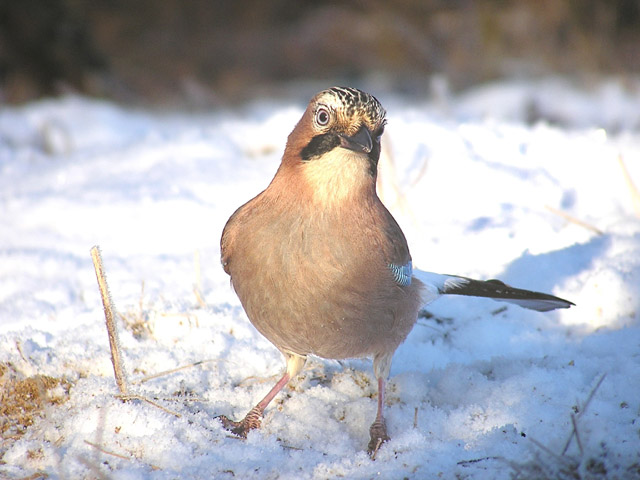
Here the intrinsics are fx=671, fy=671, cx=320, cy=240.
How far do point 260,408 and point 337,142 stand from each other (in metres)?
Answer: 1.17

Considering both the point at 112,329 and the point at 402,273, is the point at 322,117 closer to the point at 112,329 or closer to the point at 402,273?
the point at 402,273

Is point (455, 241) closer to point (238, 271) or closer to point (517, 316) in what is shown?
point (517, 316)

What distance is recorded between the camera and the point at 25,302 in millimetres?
3752

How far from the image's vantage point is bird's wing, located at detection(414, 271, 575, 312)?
3.16m

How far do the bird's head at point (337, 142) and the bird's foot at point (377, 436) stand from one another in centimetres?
94

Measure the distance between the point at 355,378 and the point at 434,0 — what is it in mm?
10569

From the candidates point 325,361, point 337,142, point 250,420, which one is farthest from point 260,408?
point 337,142

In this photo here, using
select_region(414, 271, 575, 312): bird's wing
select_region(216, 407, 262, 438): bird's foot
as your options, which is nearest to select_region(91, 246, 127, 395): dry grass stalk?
select_region(216, 407, 262, 438): bird's foot

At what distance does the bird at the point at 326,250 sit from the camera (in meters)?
2.67

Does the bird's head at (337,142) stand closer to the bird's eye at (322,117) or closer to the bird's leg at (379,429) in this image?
the bird's eye at (322,117)

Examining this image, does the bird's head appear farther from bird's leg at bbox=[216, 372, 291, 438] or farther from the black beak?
bird's leg at bbox=[216, 372, 291, 438]

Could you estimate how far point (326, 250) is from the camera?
267 cm

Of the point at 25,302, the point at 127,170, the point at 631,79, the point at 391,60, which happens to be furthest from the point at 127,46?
the point at 25,302

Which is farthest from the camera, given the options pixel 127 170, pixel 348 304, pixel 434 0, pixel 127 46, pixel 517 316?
pixel 127 46
